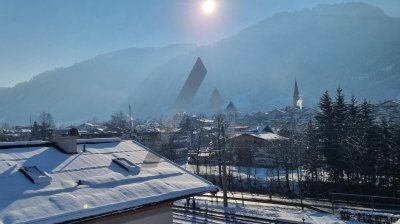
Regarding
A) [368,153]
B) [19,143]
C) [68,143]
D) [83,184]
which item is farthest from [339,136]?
[83,184]

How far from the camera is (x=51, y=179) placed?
8188mm

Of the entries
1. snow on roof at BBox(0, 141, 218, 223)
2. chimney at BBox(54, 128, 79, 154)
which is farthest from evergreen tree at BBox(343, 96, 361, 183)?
chimney at BBox(54, 128, 79, 154)

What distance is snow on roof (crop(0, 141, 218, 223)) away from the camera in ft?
22.7

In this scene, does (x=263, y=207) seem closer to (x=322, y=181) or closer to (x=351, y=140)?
(x=322, y=181)

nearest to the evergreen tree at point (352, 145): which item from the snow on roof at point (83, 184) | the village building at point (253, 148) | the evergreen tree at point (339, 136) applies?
the evergreen tree at point (339, 136)

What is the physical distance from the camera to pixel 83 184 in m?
8.31

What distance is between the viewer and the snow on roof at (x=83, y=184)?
6.92 metres

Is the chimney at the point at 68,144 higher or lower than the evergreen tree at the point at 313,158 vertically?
higher

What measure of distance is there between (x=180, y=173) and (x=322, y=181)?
1205 inches

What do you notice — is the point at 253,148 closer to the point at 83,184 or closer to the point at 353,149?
the point at 353,149

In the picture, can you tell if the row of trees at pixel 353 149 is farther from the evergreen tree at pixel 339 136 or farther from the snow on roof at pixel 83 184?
the snow on roof at pixel 83 184

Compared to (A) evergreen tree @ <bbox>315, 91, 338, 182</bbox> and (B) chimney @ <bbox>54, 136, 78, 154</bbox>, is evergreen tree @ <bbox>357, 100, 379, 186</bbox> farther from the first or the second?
(B) chimney @ <bbox>54, 136, 78, 154</bbox>

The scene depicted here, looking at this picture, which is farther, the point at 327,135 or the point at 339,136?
the point at 327,135

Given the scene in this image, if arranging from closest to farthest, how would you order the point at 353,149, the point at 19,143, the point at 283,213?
the point at 19,143
the point at 283,213
the point at 353,149
